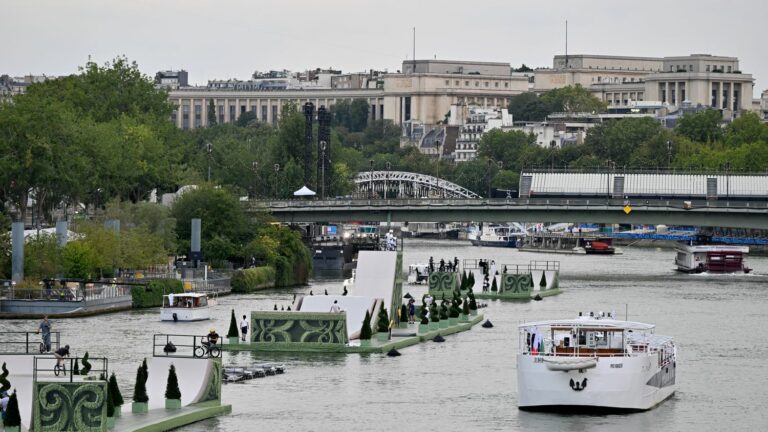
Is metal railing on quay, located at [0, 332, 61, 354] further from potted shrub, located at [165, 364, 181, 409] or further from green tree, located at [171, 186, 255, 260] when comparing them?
green tree, located at [171, 186, 255, 260]

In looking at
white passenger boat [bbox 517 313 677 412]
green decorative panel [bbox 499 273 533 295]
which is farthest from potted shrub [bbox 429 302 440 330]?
green decorative panel [bbox 499 273 533 295]

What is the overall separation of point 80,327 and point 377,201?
58.1 meters

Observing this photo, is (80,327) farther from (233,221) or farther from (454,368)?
(233,221)

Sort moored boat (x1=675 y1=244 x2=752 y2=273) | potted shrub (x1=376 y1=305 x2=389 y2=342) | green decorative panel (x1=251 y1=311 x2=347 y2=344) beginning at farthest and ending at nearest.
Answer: moored boat (x1=675 y1=244 x2=752 y2=273)
potted shrub (x1=376 y1=305 x2=389 y2=342)
green decorative panel (x1=251 y1=311 x2=347 y2=344)

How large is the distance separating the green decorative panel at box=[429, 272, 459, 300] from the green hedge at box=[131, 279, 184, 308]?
1391 centimetres

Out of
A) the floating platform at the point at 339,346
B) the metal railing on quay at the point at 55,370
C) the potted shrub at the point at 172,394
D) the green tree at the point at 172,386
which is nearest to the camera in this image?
the metal railing on quay at the point at 55,370

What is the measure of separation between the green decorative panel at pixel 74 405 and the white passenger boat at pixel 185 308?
3960cm

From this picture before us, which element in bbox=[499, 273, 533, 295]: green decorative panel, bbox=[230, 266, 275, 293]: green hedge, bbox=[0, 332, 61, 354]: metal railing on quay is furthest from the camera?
bbox=[230, 266, 275, 293]: green hedge

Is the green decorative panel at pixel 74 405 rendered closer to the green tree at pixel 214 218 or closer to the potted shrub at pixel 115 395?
the potted shrub at pixel 115 395

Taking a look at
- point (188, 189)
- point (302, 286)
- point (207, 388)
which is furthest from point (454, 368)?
point (188, 189)

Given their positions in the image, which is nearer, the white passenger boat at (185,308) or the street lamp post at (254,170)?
the white passenger boat at (185,308)

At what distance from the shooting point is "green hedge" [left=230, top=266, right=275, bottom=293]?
115 metres

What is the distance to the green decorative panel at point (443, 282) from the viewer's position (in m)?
111

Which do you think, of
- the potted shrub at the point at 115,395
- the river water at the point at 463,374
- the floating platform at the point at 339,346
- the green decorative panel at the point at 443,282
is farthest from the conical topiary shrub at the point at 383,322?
the green decorative panel at the point at 443,282
